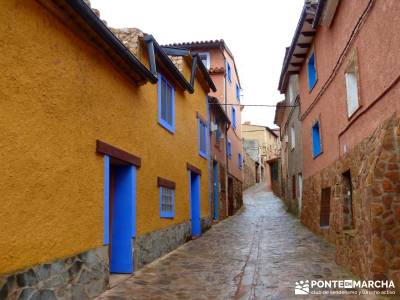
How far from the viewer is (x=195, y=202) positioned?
48.7ft

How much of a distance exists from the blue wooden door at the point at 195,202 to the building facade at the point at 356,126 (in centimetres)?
397

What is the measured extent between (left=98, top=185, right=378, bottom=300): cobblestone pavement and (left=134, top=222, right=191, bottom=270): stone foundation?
7.4 inches

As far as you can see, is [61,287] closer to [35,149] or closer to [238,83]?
[35,149]

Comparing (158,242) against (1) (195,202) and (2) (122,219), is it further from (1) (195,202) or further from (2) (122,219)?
(1) (195,202)

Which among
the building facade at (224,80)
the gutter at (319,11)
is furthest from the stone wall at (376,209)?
the building facade at (224,80)

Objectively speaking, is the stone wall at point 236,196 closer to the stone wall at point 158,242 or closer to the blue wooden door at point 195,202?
the blue wooden door at point 195,202

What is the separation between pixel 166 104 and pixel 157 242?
3.72 metres

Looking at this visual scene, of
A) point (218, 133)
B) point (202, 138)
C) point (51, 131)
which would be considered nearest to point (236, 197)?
point (218, 133)

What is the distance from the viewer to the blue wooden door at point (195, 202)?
48.0 feet

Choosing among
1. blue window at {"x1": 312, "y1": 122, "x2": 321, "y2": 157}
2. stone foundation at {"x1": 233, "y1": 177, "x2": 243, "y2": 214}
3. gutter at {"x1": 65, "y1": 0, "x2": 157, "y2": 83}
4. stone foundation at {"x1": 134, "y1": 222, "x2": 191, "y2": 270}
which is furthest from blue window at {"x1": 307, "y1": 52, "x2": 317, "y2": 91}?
stone foundation at {"x1": 233, "y1": 177, "x2": 243, "y2": 214}

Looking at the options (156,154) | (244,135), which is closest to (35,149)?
(156,154)

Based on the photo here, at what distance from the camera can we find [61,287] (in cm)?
564

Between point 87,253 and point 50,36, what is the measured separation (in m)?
3.28

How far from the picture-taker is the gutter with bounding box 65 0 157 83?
5.89m
